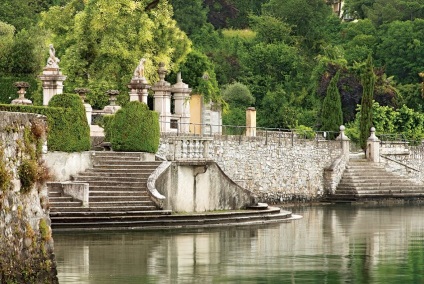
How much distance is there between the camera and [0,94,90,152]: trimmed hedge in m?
36.8

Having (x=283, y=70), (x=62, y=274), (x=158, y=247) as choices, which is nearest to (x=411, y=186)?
(x=283, y=70)

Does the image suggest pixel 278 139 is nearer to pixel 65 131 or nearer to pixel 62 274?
pixel 65 131

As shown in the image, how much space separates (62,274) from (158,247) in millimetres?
5733

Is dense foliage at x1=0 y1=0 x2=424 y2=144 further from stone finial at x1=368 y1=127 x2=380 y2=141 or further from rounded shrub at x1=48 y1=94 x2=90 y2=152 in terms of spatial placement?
rounded shrub at x1=48 y1=94 x2=90 y2=152

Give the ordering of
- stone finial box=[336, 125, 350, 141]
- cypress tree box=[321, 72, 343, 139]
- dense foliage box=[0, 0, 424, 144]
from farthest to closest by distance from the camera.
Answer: cypress tree box=[321, 72, 343, 139] < stone finial box=[336, 125, 350, 141] < dense foliage box=[0, 0, 424, 144]

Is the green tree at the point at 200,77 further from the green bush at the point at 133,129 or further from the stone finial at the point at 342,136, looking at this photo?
the green bush at the point at 133,129

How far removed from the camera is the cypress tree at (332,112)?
6419cm

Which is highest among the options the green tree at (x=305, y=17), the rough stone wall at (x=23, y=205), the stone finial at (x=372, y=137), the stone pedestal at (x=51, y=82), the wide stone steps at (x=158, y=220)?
the green tree at (x=305, y=17)

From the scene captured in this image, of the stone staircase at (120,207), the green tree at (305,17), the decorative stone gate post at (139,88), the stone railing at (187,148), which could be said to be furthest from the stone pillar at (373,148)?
the green tree at (305,17)

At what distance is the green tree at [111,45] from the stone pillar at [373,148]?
1142 centimetres

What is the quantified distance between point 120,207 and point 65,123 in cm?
290

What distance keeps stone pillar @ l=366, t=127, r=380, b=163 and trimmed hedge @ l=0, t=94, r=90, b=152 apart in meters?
27.1

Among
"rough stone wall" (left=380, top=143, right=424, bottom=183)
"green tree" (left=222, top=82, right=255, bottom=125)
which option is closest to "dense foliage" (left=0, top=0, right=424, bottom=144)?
"green tree" (left=222, top=82, right=255, bottom=125)

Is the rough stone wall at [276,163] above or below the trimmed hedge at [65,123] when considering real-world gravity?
below
